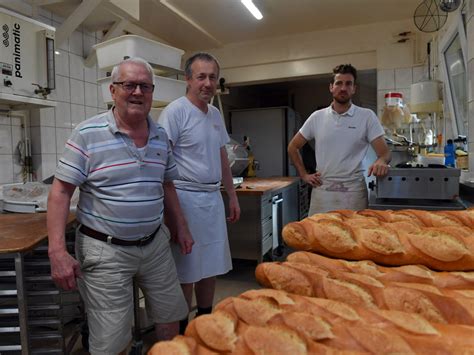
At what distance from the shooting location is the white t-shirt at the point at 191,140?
69.3 inches

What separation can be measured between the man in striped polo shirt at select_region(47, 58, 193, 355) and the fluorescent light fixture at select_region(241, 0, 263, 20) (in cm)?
241

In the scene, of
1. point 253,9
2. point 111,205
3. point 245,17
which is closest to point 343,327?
point 111,205

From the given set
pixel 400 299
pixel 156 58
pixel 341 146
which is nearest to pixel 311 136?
pixel 341 146

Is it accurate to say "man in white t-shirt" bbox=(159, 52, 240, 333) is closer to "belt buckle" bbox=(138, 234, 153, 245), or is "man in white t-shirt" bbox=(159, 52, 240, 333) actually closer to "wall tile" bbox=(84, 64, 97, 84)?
"belt buckle" bbox=(138, 234, 153, 245)

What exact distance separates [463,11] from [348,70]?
0.96m

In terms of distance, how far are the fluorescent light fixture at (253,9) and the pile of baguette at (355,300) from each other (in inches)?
120

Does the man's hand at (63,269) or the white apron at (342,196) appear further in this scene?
the white apron at (342,196)

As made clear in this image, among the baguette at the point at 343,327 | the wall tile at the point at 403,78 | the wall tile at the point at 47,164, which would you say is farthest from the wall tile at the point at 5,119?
the wall tile at the point at 403,78

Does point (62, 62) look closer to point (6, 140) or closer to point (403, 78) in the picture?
point (6, 140)

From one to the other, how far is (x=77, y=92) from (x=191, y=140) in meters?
1.89

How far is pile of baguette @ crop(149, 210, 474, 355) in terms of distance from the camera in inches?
18.3

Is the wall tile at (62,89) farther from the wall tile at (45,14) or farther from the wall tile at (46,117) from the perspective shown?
the wall tile at (45,14)

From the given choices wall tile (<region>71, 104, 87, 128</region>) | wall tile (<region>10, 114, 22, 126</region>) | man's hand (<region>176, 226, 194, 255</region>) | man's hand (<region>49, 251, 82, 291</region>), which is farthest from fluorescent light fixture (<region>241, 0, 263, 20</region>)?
man's hand (<region>49, 251, 82, 291</region>)

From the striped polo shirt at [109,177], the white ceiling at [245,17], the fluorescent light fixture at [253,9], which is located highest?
the white ceiling at [245,17]
